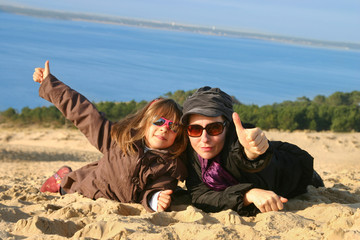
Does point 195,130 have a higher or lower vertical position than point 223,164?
higher

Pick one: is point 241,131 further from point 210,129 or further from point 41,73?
point 41,73

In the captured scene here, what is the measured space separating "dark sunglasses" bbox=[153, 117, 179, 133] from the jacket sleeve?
0.56m

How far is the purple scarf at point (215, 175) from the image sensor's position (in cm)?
305

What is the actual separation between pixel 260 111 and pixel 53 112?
732cm

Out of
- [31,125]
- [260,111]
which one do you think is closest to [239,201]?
[260,111]

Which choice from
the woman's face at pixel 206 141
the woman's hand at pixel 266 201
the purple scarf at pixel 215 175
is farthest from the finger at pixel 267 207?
the woman's face at pixel 206 141

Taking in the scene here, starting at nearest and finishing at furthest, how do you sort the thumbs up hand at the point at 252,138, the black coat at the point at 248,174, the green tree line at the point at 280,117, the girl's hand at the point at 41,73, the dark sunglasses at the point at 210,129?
the thumbs up hand at the point at 252,138 → the black coat at the point at 248,174 → the dark sunglasses at the point at 210,129 → the girl's hand at the point at 41,73 → the green tree line at the point at 280,117

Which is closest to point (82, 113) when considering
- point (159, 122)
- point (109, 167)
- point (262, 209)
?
point (109, 167)

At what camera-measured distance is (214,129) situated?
2.94 meters

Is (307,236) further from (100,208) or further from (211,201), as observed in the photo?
(100,208)

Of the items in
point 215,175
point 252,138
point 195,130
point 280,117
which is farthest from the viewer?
point 280,117

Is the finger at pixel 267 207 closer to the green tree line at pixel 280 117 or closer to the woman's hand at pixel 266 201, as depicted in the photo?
the woman's hand at pixel 266 201

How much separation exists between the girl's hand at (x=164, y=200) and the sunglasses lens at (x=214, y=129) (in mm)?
547

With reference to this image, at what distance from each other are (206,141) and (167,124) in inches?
15.4
